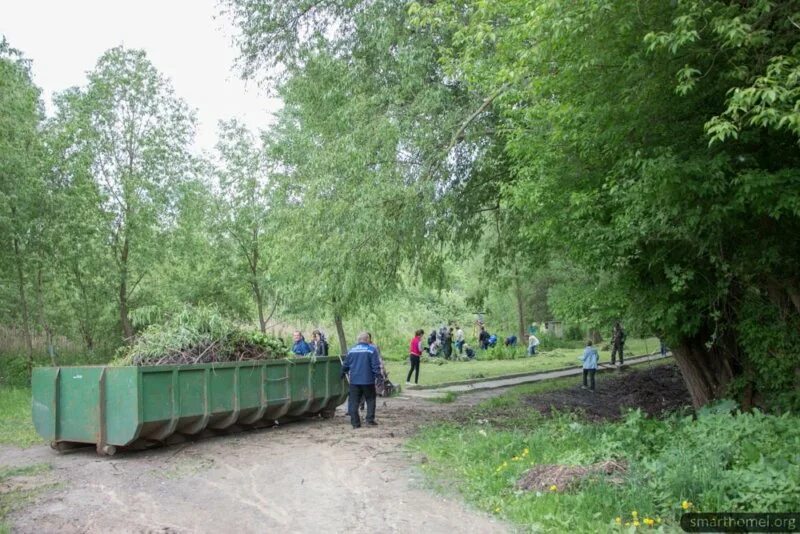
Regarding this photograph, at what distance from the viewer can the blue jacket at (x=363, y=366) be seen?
1141cm

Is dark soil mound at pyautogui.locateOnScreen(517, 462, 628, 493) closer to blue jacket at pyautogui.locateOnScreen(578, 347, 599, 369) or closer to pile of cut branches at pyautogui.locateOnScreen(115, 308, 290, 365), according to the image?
pile of cut branches at pyautogui.locateOnScreen(115, 308, 290, 365)

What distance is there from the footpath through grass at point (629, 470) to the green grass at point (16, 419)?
698 centimetres

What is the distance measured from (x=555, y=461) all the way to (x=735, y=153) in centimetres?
432

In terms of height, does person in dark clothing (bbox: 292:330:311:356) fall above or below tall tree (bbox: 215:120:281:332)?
below

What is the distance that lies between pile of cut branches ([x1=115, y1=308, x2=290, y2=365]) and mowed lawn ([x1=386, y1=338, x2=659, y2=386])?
8.54 m

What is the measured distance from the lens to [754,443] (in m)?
6.46

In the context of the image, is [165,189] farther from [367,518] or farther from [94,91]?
[367,518]

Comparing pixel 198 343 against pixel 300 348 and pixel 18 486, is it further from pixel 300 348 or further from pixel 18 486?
pixel 300 348

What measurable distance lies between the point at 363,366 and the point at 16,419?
792 centimetres

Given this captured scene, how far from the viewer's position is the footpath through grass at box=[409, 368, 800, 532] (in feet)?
17.8

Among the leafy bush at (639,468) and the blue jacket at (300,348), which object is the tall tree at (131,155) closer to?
the blue jacket at (300,348)

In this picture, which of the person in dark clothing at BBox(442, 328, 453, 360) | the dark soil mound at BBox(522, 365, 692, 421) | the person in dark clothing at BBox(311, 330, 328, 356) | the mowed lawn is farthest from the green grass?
the person in dark clothing at BBox(442, 328, 453, 360)

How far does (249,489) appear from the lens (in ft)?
24.2

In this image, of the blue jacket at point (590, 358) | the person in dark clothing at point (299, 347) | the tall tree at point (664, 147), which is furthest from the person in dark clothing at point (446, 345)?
the tall tree at point (664, 147)
